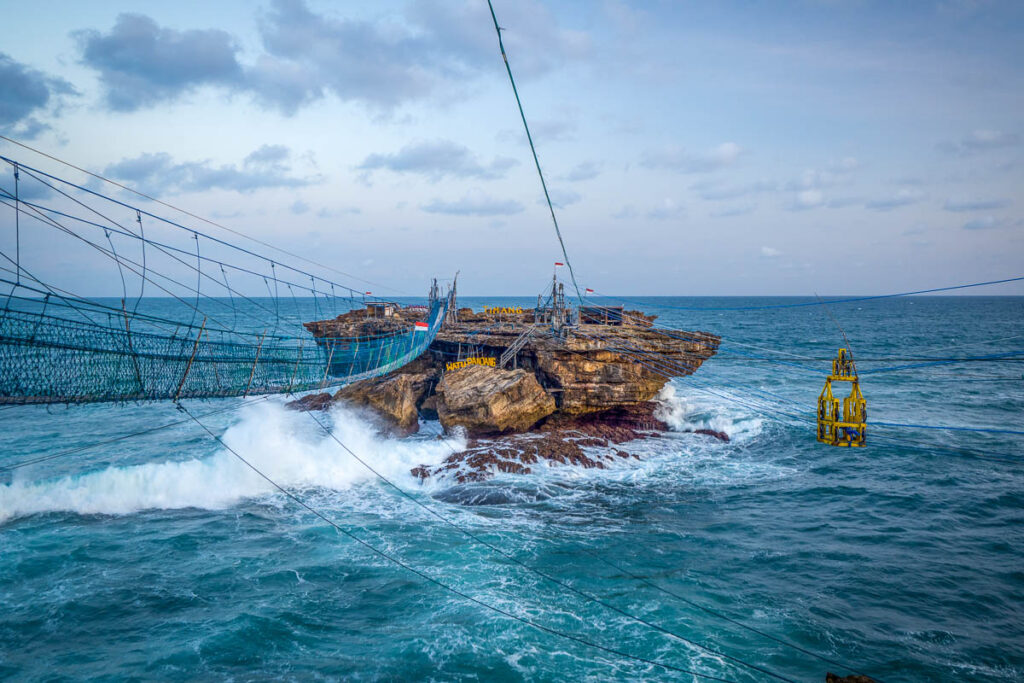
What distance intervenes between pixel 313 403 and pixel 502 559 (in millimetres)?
24782

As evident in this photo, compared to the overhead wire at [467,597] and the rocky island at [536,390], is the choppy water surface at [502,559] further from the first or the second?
the rocky island at [536,390]

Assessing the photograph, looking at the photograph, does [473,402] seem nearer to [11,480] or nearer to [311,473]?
[311,473]

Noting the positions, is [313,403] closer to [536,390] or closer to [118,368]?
[536,390]

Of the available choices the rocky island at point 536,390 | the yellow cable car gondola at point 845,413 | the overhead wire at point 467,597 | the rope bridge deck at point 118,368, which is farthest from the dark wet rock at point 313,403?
the yellow cable car gondola at point 845,413

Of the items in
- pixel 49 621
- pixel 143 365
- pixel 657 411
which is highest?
pixel 143 365

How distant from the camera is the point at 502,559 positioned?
17109mm

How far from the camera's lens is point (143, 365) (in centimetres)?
1588

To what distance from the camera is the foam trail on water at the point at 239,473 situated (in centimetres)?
2181

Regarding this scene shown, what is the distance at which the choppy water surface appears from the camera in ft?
42.1

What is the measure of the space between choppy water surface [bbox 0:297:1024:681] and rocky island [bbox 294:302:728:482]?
4.85ft

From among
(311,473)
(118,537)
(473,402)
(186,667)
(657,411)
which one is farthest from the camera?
(657,411)

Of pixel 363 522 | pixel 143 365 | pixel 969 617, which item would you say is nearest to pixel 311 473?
pixel 363 522

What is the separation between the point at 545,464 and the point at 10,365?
62.2 ft

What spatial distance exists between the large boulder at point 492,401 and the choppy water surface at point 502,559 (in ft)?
5.24
